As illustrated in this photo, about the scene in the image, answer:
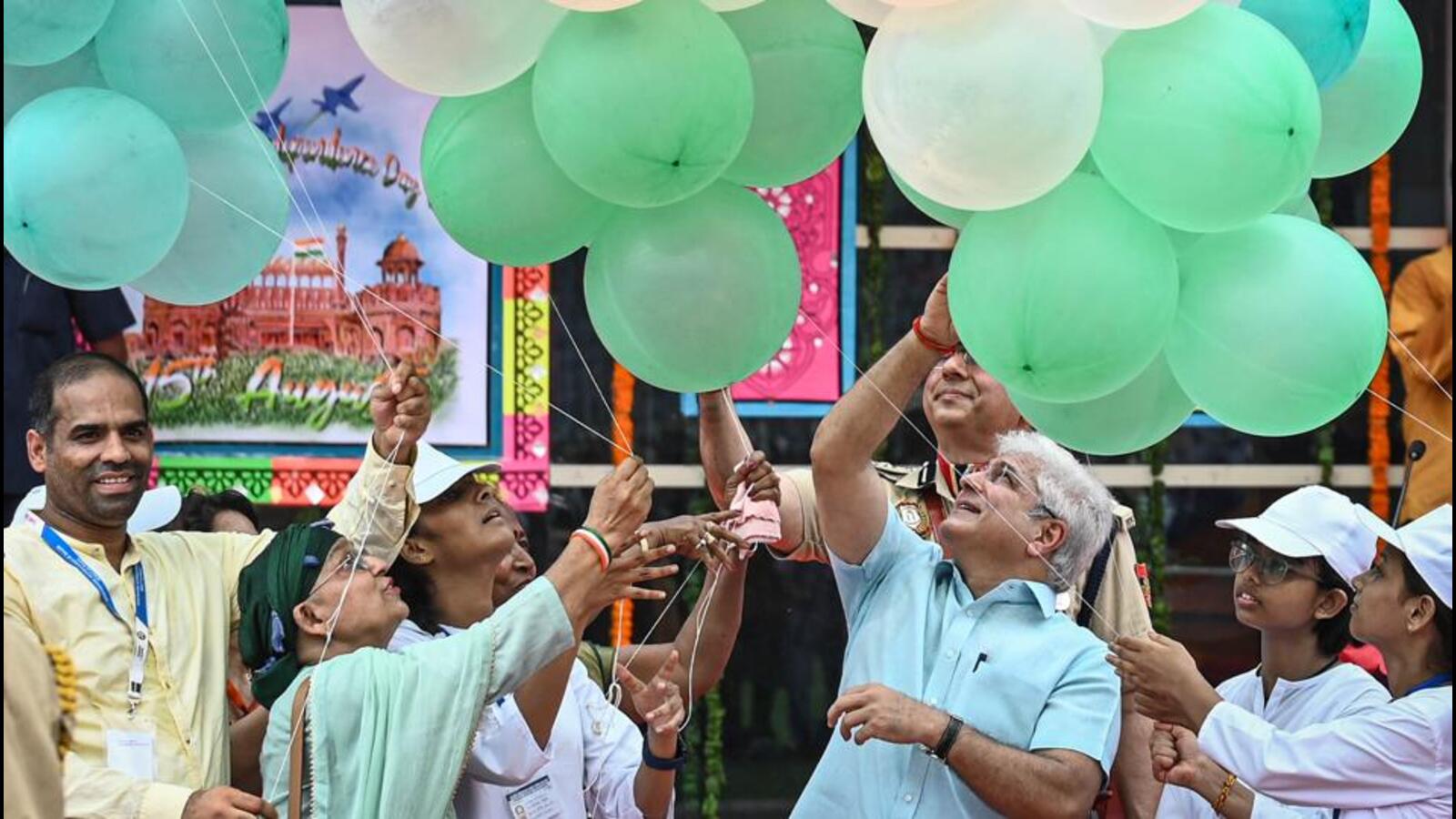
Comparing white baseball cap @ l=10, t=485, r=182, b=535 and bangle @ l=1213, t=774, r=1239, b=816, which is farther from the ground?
white baseball cap @ l=10, t=485, r=182, b=535

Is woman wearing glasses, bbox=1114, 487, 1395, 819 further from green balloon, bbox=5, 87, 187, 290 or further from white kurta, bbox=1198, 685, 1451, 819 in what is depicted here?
green balloon, bbox=5, 87, 187, 290

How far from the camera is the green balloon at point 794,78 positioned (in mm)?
2984

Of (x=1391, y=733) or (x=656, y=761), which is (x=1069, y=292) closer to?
(x=1391, y=733)

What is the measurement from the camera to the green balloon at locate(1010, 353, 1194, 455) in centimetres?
310

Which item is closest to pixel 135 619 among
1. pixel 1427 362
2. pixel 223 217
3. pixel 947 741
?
pixel 223 217

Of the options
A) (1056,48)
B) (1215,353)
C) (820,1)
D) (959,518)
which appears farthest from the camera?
(959,518)

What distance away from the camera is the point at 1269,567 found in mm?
3434

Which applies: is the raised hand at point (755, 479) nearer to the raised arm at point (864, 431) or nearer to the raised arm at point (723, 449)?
the raised arm at point (723, 449)

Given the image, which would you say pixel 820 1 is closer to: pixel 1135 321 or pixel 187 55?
pixel 1135 321

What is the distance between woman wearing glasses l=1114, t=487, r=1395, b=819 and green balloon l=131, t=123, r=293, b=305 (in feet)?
6.06

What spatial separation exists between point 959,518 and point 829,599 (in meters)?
2.00

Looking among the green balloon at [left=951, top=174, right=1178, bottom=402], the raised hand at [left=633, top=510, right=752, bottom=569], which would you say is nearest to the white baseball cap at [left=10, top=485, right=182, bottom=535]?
the raised hand at [left=633, top=510, right=752, bottom=569]

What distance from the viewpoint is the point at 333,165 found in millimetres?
5172

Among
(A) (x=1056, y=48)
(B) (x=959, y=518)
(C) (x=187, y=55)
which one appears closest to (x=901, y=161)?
(A) (x=1056, y=48)
